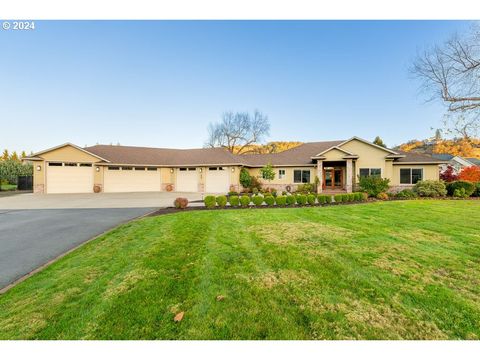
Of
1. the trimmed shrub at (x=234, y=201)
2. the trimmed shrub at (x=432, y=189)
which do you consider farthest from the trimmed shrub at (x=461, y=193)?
the trimmed shrub at (x=234, y=201)

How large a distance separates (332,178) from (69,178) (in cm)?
2559

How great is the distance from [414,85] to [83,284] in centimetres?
1382

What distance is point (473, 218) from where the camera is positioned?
857 cm

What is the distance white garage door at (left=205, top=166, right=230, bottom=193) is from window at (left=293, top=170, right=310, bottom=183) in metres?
6.87

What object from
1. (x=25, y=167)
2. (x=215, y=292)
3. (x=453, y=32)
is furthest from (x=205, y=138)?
(x=215, y=292)

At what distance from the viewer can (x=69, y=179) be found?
67.1 feet

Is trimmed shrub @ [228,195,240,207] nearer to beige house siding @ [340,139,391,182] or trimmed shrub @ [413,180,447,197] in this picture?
beige house siding @ [340,139,391,182]

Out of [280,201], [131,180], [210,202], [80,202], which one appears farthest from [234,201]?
[131,180]

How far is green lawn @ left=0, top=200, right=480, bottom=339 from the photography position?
2.47m

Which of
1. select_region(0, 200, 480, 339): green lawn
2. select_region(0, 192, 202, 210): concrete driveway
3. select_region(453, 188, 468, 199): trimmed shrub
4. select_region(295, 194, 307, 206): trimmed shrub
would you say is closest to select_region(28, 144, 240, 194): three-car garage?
select_region(0, 192, 202, 210): concrete driveway

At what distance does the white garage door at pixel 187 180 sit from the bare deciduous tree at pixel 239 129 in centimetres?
2267

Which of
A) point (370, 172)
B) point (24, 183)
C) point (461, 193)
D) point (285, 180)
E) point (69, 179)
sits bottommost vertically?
→ point (461, 193)

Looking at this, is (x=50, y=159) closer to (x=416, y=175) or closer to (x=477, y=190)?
(x=416, y=175)

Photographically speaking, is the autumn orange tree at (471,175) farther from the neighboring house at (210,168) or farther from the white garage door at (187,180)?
the white garage door at (187,180)
